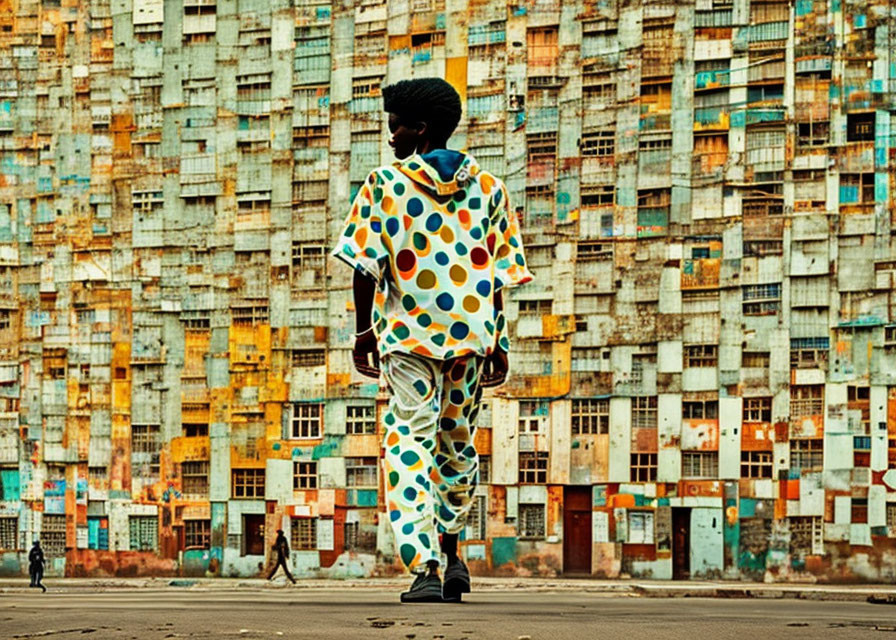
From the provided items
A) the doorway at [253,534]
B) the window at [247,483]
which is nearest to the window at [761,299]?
the window at [247,483]

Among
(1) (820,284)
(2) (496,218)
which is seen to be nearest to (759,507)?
(1) (820,284)

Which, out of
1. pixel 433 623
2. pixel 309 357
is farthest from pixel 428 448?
pixel 309 357

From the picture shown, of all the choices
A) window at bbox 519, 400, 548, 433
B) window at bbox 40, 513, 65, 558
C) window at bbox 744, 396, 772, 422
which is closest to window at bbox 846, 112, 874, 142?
window at bbox 744, 396, 772, 422

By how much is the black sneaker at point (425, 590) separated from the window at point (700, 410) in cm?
2853

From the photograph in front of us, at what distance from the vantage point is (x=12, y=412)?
129ft

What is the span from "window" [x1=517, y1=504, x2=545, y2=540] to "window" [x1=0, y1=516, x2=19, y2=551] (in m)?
11.4

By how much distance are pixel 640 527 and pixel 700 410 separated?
8.57 ft

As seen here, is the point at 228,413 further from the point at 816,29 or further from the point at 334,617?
the point at 334,617

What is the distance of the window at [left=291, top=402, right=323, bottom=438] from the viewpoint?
37.3 m

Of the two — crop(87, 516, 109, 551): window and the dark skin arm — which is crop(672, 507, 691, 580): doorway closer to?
crop(87, 516, 109, 551): window

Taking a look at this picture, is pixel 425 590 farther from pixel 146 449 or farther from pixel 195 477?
pixel 146 449

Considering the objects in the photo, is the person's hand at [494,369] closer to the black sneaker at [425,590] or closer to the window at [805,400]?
the black sneaker at [425,590]

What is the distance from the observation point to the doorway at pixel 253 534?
123 feet

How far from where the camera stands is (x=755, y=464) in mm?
34375
